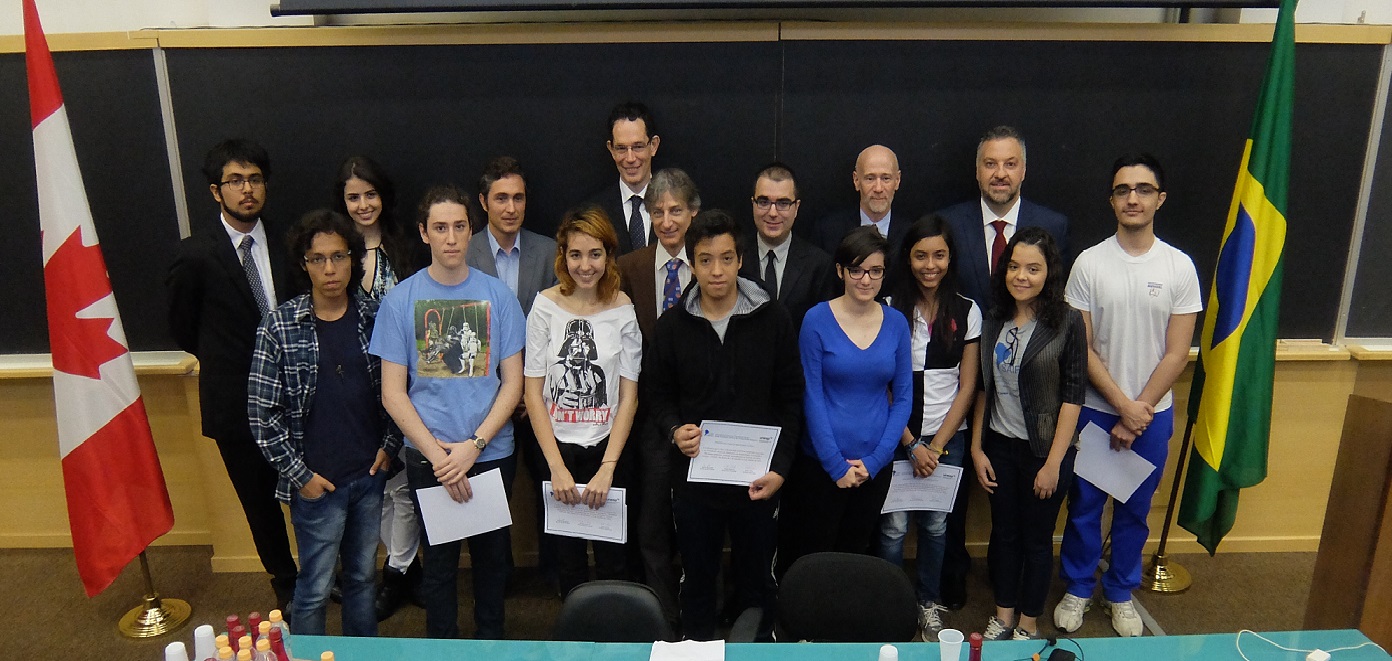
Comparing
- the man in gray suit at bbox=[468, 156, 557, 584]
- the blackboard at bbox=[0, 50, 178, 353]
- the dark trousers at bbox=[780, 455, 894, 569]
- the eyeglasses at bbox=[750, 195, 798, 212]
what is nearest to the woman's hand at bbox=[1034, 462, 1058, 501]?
the dark trousers at bbox=[780, 455, 894, 569]

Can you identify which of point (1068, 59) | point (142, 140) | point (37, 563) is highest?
point (1068, 59)

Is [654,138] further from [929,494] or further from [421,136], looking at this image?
[929,494]

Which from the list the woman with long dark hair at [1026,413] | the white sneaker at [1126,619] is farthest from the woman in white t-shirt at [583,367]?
the white sneaker at [1126,619]

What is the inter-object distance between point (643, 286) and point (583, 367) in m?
0.42

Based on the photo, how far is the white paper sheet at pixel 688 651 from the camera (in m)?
1.90

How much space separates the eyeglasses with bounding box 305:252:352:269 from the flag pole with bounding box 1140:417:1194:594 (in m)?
3.22

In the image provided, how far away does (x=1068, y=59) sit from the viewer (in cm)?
335

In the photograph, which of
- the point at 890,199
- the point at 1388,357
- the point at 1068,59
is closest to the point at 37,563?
the point at 890,199

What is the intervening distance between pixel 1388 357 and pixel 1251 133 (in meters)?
1.27

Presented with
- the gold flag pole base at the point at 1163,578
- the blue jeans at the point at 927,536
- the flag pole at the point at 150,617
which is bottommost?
the flag pole at the point at 150,617

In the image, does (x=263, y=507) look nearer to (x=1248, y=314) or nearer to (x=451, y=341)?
(x=451, y=341)

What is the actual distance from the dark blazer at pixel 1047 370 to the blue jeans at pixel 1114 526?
0.39 meters

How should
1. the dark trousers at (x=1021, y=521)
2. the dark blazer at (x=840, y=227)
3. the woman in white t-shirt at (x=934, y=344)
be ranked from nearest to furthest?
the woman in white t-shirt at (x=934, y=344), the dark trousers at (x=1021, y=521), the dark blazer at (x=840, y=227)

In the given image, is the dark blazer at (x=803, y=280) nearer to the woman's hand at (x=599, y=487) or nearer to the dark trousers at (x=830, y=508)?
the dark trousers at (x=830, y=508)
